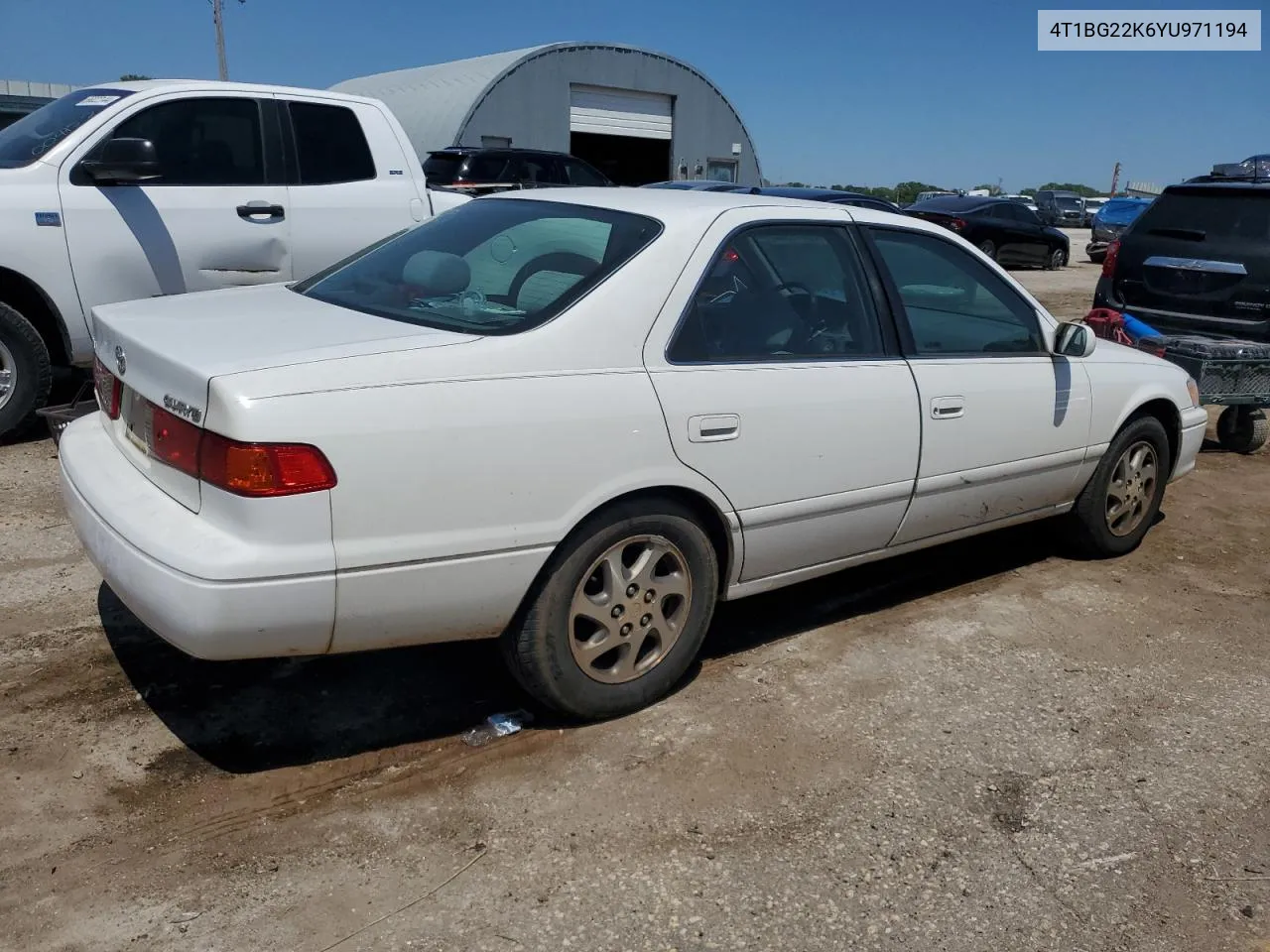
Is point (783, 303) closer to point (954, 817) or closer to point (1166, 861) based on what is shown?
Result: point (954, 817)

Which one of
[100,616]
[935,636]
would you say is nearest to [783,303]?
[935,636]

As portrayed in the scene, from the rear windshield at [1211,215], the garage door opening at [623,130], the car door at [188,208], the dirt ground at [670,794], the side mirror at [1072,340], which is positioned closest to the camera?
the dirt ground at [670,794]

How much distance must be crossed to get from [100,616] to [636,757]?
6.78ft

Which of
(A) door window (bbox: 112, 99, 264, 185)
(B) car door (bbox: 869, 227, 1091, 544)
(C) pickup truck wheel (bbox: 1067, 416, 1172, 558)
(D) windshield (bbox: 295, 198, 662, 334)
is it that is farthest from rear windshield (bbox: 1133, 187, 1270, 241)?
(A) door window (bbox: 112, 99, 264, 185)

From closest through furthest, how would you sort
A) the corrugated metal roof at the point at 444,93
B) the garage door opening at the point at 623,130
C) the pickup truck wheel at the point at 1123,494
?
the pickup truck wheel at the point at 1123,494 < the corrugated metal roof at the point at 444,93 < the garage door opening at the point at 623,130

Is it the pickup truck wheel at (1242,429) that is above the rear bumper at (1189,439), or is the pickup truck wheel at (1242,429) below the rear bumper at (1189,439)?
below

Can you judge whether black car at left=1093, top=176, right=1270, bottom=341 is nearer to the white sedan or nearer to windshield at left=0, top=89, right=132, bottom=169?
the white sedan

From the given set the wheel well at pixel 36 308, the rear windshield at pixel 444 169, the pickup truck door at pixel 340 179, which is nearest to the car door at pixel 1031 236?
the rear windshield at pixel 444 169

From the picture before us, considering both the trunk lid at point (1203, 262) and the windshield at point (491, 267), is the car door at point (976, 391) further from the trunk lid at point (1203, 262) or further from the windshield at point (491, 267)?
the trunk lid at point (1203, 262)

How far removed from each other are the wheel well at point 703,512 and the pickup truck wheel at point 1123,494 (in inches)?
85.6

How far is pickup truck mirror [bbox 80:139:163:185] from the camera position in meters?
5.71

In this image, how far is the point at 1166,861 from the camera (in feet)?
9.58

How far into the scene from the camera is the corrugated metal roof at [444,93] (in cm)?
2688

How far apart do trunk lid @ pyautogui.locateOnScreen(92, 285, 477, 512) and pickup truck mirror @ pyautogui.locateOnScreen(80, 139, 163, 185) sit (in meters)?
2.53
